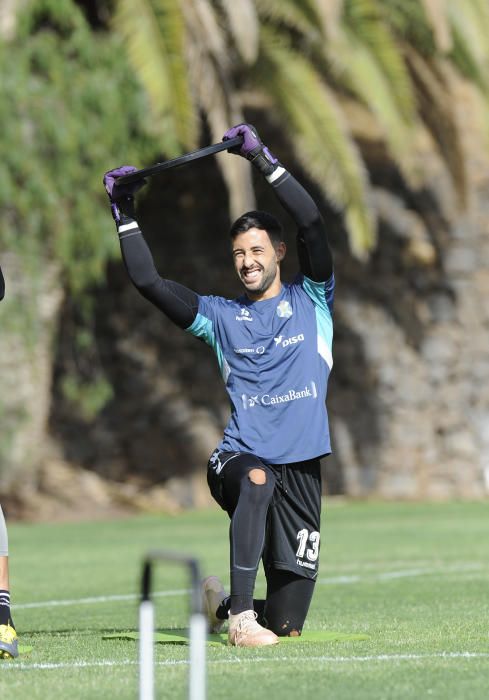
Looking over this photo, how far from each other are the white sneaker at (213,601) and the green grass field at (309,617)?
0.48 metres

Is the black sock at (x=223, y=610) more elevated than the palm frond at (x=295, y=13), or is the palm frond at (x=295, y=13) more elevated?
the palm frond at (x=295, y=13)

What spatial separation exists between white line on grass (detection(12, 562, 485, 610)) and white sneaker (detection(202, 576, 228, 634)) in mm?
2300

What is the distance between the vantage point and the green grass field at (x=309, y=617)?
207 inches

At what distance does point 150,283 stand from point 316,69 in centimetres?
1210

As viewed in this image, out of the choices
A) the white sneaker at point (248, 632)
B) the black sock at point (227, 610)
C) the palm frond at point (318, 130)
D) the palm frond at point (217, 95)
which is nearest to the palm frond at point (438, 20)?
the palm frond at point (318, 130)

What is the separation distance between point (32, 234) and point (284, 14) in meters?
3.54

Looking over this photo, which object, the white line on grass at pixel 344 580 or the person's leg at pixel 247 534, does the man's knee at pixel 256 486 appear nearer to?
the person's leg at pixel 247 534

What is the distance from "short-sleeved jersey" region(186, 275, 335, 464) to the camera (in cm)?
684

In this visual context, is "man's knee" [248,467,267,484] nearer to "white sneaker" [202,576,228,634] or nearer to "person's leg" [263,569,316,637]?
"person's leg" [263,569,316,637]

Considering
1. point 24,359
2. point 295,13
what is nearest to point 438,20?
point 295,13

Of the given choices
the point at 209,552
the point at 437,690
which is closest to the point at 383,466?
the point at 209,552

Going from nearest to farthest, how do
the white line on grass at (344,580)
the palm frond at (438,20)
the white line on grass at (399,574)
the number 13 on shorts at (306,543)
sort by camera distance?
the number 13 on shorts at (306,543) → the white line on grass at (344,580) → the white line on grass at (399,574) → the palm frond at (438,20)

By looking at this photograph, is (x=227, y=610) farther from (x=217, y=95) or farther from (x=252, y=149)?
(x=217, y=95)

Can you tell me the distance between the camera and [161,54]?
15.6 meters
